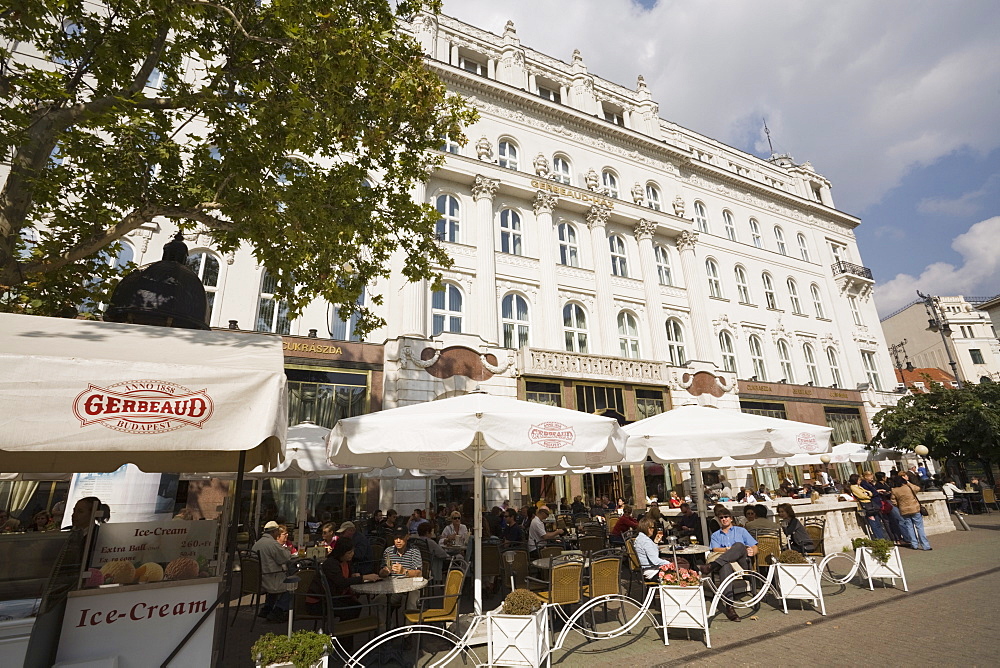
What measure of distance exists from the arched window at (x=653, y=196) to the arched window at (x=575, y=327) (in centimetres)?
924

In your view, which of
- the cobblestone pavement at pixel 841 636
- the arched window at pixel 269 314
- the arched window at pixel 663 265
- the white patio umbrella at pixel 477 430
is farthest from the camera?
the arched window at pixel 663 265

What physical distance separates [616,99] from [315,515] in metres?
28.3

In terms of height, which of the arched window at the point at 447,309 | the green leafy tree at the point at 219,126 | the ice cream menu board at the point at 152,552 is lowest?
the ice cream menu board at the point at 152,552

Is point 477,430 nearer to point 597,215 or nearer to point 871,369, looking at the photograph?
point 597,215

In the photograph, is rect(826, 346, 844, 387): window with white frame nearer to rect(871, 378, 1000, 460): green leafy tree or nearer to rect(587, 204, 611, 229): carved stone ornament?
rect(871, 378, 1000, 460): green leafy tree

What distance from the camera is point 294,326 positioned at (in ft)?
55.0

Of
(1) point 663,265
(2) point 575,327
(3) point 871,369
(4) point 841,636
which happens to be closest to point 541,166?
(2) point 575,327

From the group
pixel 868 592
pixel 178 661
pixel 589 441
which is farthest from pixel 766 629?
pixel 178 661

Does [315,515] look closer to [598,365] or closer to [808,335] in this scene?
[598,365]

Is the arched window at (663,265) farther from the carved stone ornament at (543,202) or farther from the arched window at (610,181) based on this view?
the carved stone ornament at (543,202)

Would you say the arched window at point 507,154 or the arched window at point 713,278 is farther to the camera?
the arched window at point 713,278

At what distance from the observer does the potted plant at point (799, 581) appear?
6.95 meters

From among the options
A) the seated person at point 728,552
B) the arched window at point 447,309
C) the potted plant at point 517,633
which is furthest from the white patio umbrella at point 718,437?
the arched window at point 447,309

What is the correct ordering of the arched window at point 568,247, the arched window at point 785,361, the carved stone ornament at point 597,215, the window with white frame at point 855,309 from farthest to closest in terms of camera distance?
the window with white frame at point 855,309 < the arched window at point 785,361 < the carved stone ornament at point 597,215 < the arched window at point 568,247
